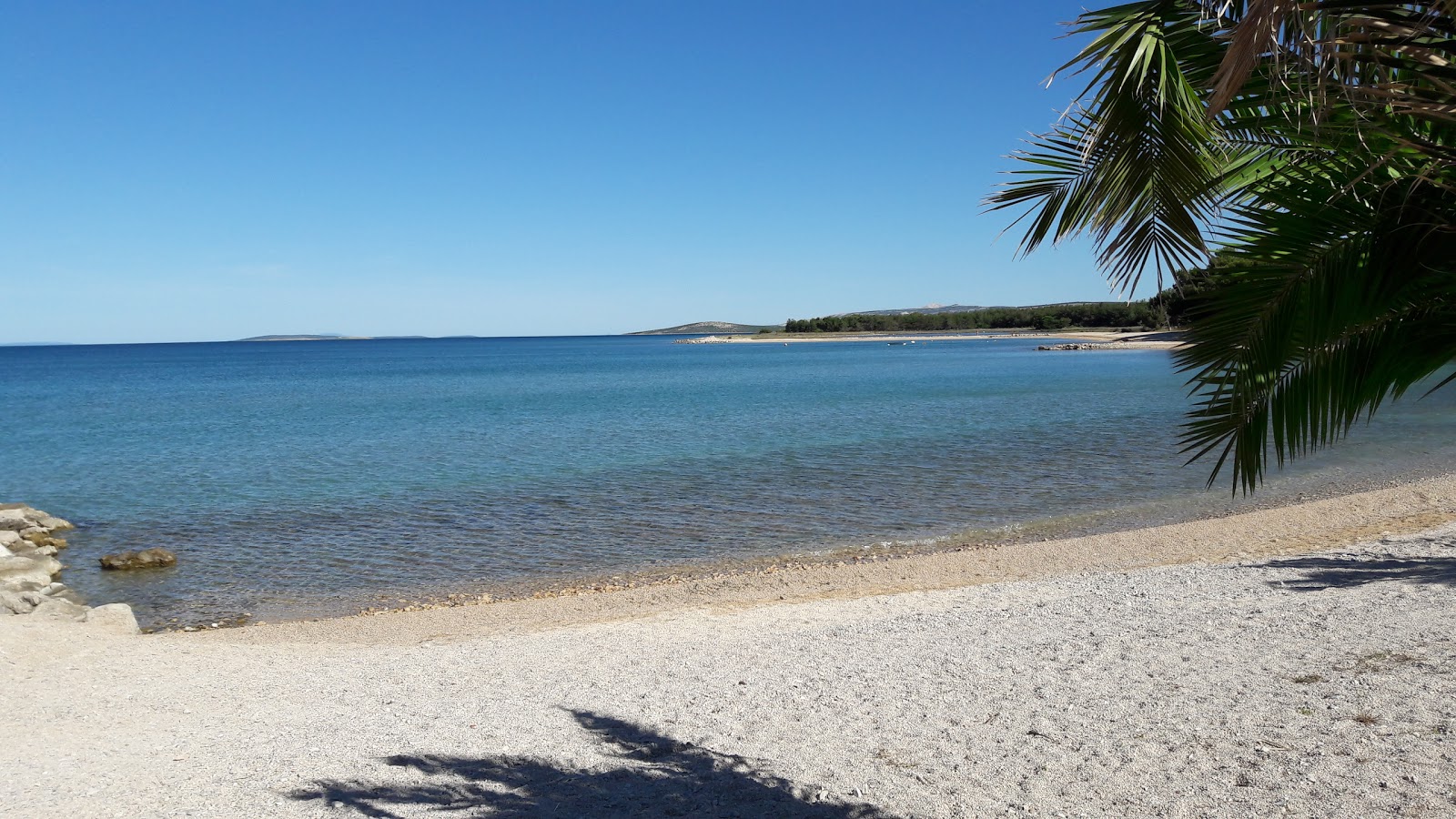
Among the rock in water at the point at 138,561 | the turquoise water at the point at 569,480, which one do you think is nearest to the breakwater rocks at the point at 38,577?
the turquoise water at the point at 569,480

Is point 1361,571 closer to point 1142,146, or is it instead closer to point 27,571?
point 1142,146

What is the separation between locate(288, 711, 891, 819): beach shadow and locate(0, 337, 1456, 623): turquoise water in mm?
6871

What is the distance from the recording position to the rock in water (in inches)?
548

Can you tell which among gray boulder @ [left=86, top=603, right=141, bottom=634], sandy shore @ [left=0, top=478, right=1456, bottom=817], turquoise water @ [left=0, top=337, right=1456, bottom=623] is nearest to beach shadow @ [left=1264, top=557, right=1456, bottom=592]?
sandy shore @ [left=0, top=478, right=1456, bottom=817]

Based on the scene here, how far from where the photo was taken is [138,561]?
13969mm

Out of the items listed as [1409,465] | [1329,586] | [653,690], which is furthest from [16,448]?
[1409,465]

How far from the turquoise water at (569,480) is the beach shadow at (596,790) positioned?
22.5 feet

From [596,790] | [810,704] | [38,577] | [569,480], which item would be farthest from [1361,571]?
Result: [38,577]

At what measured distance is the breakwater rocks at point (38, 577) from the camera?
1042 cm

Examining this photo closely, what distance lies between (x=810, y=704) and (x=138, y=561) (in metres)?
11.7

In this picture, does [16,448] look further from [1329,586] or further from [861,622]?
[1329,586]

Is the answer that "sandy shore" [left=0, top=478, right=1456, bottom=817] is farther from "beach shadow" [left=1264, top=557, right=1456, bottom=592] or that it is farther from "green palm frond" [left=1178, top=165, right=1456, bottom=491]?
"green palm frond" [left=1178, top=165, right=1456, bottom=491]

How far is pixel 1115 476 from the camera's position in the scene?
1888 cm

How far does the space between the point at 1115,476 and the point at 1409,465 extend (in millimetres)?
5237
